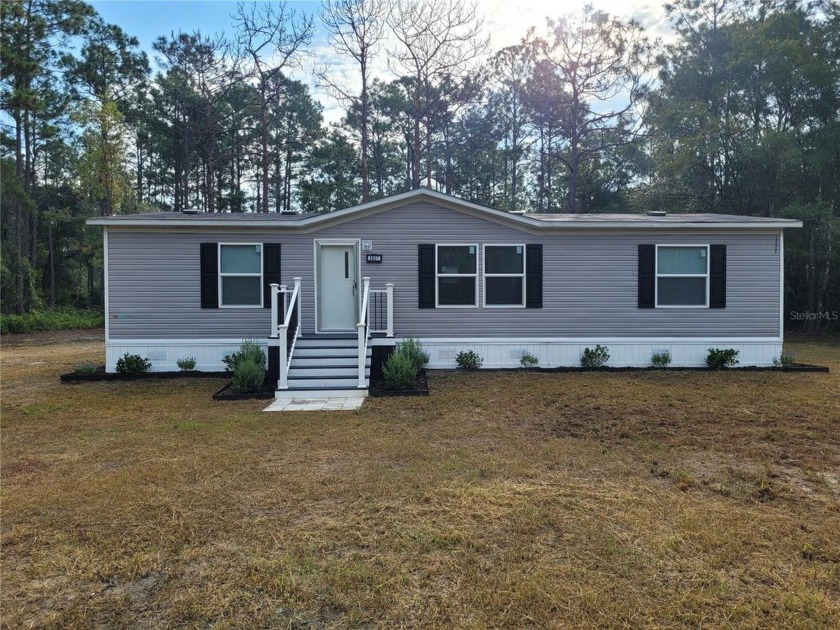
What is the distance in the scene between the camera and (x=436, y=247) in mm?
8953

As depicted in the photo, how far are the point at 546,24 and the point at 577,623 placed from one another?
22.7 m

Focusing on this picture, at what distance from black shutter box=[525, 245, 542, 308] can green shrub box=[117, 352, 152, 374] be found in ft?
22.8

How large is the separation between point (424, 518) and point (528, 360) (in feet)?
20.4

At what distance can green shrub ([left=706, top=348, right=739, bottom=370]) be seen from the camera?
349 inches

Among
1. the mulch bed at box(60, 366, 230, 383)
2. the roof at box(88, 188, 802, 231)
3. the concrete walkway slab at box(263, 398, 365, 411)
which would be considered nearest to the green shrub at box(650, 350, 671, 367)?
the roof at box(88, 188, 802, 231)

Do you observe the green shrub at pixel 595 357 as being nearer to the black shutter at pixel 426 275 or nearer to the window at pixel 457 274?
the window at pixel 457 274

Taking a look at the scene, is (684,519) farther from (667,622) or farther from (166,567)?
(166,567)

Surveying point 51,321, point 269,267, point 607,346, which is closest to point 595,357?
point 607,346

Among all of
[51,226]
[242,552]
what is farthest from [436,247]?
[51,226]

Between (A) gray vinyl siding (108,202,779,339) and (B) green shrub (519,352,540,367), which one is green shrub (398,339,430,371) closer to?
(A) gray vinyl siding (108,202,779,339)

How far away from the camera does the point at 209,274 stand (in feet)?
28.8

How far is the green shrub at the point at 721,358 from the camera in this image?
8859mm

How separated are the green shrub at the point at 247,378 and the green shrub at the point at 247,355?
205 mm

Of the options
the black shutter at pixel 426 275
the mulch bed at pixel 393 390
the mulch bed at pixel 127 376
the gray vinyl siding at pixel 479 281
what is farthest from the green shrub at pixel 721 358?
the mulch bed at pixel 127 376
